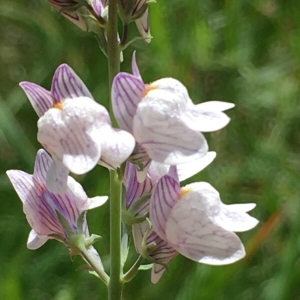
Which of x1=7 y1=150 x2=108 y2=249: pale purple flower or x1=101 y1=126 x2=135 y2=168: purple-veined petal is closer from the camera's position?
x1=101 y1=126 x2=135 y2=168: purple-veined petal

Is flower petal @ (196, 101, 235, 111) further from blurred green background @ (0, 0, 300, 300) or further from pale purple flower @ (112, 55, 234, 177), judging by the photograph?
blurred green background @ (0, 0, 300, 300)

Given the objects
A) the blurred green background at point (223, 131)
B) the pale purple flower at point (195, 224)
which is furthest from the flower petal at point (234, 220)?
the blurred green background at point (223, 131)

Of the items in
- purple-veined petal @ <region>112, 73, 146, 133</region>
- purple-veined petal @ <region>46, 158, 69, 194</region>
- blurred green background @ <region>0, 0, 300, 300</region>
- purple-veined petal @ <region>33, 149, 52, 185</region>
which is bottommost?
blurred green background @ <region>0, 0, 300, 300</region>

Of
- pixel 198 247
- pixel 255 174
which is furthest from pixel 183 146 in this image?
pixel 255 174

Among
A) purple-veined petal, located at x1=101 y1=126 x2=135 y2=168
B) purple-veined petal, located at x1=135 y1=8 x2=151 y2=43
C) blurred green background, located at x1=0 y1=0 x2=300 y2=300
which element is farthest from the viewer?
blurred green background, located at x1=0 y1=0 x2=300 y2=300

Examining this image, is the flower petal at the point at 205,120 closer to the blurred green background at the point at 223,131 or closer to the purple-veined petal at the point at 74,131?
the purple-veined petal at the point at 74,131

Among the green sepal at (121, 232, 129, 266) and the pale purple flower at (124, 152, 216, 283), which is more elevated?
the pale purple flower at (124, 152, 216, 283)

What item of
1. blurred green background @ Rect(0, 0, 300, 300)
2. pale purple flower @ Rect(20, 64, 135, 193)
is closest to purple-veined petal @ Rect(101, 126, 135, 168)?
pale purple flower @ Rect(20, 64, 135, 193)
